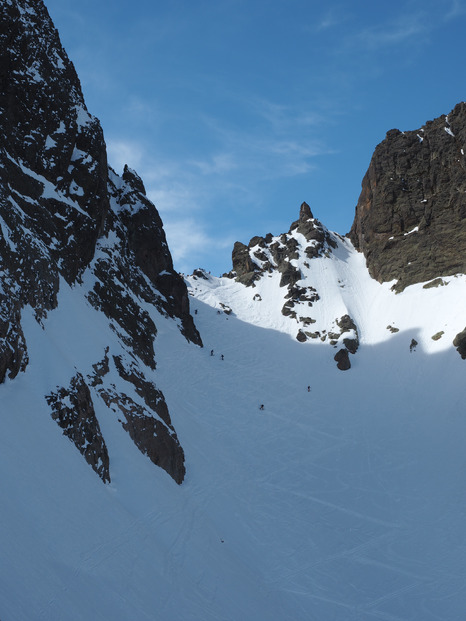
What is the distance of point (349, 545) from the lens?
79.7 ft

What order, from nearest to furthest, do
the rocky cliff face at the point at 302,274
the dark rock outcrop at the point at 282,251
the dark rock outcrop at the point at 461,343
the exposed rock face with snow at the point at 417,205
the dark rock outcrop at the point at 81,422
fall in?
the dark rock outcrop at the point at 81,422 < the dark rock outcrop at the point at 461,343 < the rocky cliff face at the point at 302,274 < the exposed rock face with snow at the point at 417,205 < the dark rock outcrop at the point at 282,251

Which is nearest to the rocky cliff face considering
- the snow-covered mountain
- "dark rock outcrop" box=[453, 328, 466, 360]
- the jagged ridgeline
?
the snow-covered mountain

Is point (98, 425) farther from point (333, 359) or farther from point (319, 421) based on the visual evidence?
point (333, 359)

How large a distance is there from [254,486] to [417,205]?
51240 millimetres

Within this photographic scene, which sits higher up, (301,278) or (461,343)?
(301,278)

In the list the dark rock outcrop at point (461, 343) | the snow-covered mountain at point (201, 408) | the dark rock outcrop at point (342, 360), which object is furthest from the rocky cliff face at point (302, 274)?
the dark rock outcrop at point (461, 343)

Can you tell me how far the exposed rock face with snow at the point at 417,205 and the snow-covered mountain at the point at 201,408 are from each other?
1.28 feet

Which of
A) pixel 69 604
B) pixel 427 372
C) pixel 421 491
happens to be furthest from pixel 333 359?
pixel 69 604

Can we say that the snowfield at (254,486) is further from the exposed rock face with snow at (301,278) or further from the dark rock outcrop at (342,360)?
the exposed rock face with snow at (301,278)

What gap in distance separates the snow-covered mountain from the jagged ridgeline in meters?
0.18

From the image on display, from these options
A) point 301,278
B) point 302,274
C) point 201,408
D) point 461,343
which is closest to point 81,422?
point 201,408

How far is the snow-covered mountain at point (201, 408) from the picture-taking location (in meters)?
14.1

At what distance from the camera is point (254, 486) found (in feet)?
96.1

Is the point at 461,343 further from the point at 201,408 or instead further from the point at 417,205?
the point at 417,205
